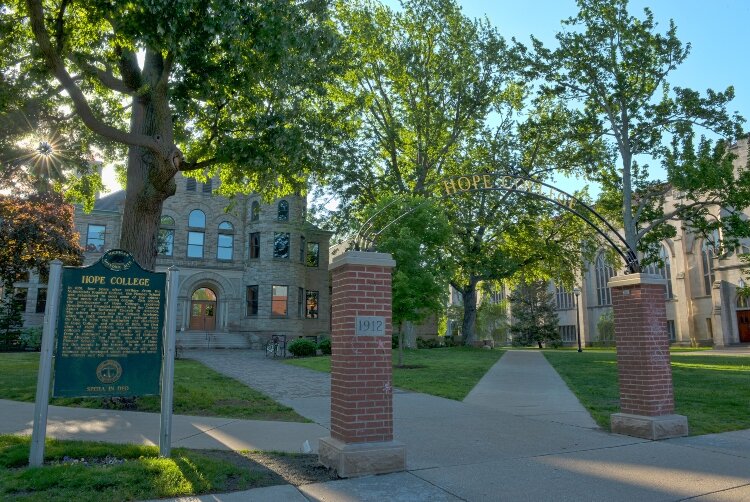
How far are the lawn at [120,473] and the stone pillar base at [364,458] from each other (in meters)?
0.62

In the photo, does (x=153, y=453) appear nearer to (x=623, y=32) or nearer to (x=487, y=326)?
(x=623, y=32)

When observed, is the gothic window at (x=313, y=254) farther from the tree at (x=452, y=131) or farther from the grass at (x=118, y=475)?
the grass at (x=118, y=475)

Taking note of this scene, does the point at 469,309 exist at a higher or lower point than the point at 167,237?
lower

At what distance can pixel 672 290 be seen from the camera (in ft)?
168

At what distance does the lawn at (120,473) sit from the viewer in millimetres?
4805

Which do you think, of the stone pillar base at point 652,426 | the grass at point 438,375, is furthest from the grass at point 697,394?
the grass at point 438,375

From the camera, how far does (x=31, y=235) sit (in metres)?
19.8

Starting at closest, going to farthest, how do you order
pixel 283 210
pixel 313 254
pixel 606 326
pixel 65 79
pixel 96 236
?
1. pixel 65 79
2. pixel 96 236
3. pixel 283 210
4. pixel 313 254
5. pixel 606 326

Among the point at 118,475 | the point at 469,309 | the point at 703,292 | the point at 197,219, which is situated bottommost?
the point at 118,475

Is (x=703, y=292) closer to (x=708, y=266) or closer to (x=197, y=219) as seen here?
(x=708, y=266)

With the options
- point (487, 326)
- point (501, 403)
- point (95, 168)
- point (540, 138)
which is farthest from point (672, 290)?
point (95, 168)

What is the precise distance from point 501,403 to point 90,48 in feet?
41.2

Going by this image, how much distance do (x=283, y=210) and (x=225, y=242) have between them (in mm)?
4514

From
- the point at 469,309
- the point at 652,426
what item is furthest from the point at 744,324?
the point at 652,426
